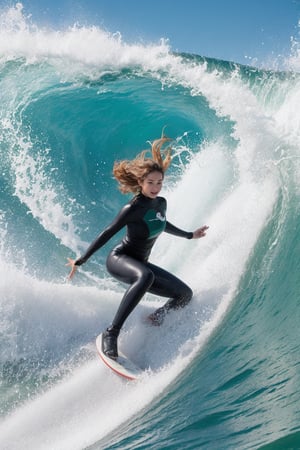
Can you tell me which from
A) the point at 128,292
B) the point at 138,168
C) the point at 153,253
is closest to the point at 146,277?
the point at 128,292

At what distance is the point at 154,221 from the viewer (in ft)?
14.1

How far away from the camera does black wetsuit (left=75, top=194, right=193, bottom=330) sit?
408 centimetres

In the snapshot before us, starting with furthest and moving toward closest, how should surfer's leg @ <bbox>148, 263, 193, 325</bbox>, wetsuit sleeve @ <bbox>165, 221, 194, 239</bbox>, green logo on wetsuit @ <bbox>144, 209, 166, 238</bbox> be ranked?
wetsuit sleeve @ <bbox>165, 221, 194, 239</bbox>
surfer's leg @ <bbox>148, 263, 193, 325</bbox>
green logo on wetsuit @ <bbox>144, 209, 166, 238</bbox>

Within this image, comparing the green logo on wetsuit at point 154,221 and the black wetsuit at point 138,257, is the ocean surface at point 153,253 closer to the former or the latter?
the black wetsuit at point 138,257

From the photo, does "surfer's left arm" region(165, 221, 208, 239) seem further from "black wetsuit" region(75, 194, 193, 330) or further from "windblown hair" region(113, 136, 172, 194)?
"windblown hair" region(113, 136, 172, 194)

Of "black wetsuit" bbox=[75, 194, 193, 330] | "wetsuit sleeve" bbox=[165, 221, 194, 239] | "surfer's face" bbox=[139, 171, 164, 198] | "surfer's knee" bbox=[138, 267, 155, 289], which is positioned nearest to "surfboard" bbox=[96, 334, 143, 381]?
"black wetsuit" bbox=[75, 194, 193, 330]

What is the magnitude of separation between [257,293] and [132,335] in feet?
3.99

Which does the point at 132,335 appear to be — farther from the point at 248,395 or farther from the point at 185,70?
the point at 185,70

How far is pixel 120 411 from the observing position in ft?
12.1

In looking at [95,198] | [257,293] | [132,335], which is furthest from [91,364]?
[95,198]

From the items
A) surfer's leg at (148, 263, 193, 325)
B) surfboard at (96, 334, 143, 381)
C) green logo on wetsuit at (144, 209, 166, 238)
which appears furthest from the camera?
surfer's leg at (148, 263, 193, 325)

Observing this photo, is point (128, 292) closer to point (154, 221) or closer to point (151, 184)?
point (154, 221)

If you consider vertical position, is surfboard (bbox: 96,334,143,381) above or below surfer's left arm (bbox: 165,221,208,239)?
below

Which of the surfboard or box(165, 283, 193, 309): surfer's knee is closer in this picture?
the surfboard
